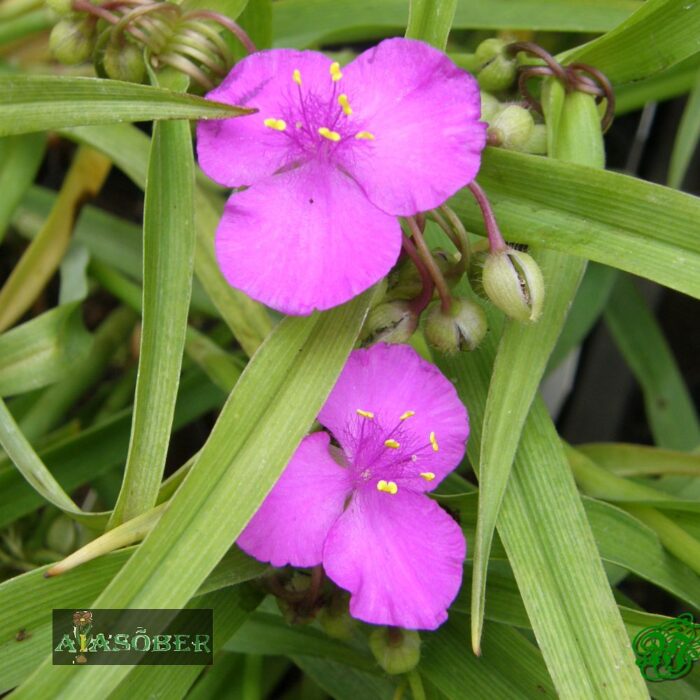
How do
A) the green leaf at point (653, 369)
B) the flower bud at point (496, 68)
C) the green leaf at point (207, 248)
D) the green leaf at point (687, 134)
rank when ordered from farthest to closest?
the green leaf at point (653, 369), the green leaf at point (687, 134), the green leaf at point (207, 248), the flower bud at point (496, 68)

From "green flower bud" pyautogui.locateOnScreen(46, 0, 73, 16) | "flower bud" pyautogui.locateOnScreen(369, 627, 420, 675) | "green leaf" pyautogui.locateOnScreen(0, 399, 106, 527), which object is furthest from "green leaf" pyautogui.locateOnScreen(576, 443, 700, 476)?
"green flower bud" pyautogui.locateOnScreen(46, 0, 73, 16)

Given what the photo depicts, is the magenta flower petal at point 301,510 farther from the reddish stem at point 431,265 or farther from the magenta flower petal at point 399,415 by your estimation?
the reddish stem at point 431,265

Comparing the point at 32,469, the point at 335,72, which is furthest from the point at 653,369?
the point at 32,469

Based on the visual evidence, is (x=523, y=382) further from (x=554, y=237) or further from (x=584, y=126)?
(x=584, y=126)

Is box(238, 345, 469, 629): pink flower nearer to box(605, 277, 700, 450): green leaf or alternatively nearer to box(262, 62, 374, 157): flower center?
box(262, 62, 374, 157): flower center

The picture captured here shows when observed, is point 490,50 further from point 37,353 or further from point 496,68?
point 37,353

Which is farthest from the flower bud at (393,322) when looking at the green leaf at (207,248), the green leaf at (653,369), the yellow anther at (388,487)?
the green leaf at (653,369)
